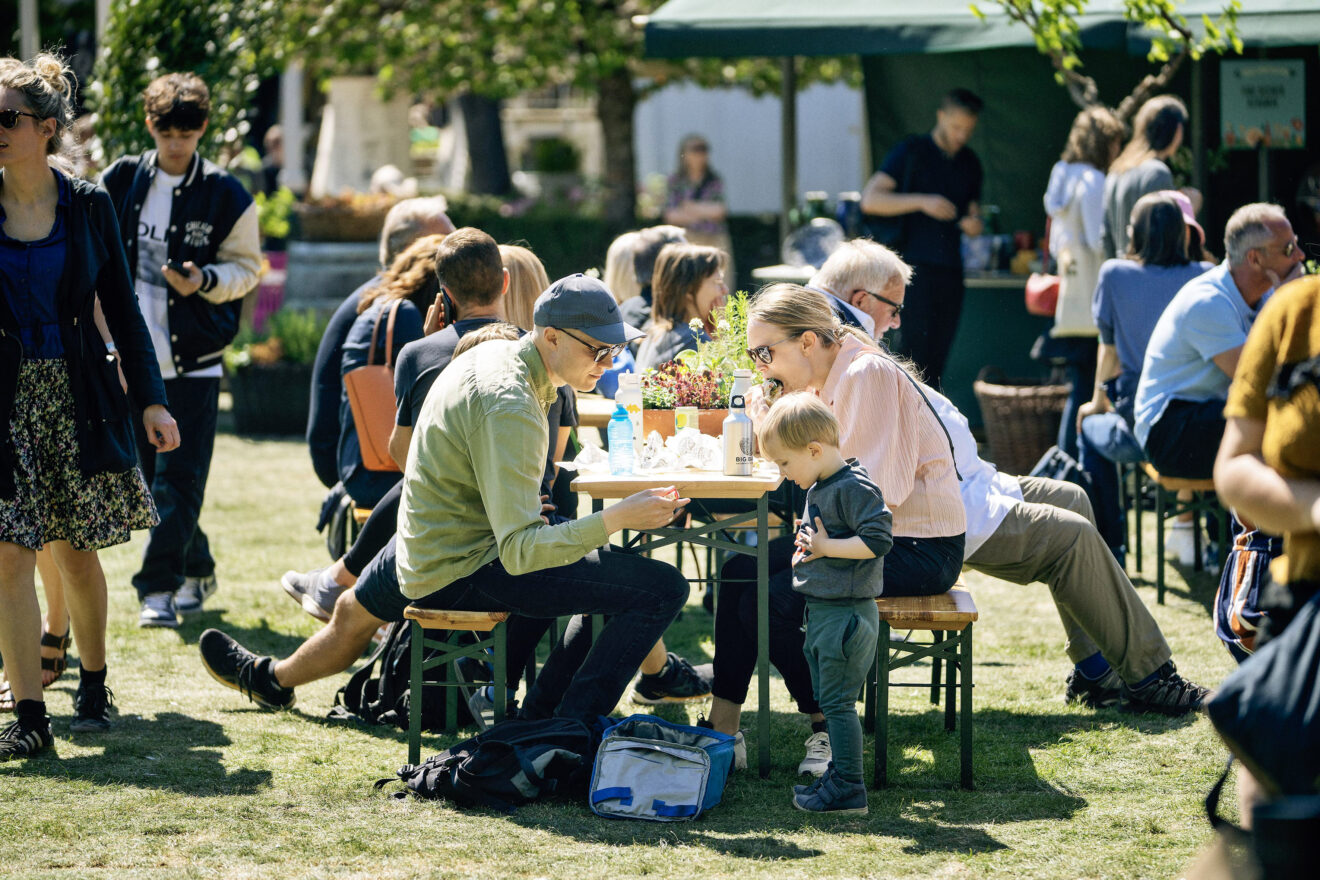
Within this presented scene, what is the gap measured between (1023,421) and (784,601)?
14.4 feet

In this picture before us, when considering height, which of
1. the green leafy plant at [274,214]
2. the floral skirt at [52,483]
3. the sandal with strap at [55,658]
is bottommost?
the sandal with strap at [55,658]

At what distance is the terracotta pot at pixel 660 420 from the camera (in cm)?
485

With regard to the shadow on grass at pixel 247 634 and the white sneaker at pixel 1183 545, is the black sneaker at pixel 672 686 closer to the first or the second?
the shadow on grass at pixel 247 634

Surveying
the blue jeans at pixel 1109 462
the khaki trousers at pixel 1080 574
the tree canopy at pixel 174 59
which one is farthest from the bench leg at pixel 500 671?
the tree canopy at pixel 174 59

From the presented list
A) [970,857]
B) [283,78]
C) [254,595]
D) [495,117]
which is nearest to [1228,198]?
[254,595]

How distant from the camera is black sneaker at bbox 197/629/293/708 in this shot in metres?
4.99

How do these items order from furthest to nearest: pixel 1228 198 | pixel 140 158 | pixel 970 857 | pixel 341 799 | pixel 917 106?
pixel 917 106
pixel 1228 198
pixel 140 158
pixel 341 799
pixel 970 857

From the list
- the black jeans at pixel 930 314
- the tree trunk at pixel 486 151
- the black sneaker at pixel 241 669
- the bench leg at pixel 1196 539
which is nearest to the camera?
the black sneaker at pixel 241 669

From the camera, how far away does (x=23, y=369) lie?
447cm

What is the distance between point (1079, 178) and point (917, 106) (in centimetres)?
279

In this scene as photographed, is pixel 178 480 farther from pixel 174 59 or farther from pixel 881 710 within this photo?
pixel 881 710

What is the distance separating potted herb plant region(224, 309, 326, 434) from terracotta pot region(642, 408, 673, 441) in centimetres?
618

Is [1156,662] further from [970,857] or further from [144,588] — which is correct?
[144,588]

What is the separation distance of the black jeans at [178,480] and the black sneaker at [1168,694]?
3.47 metres
